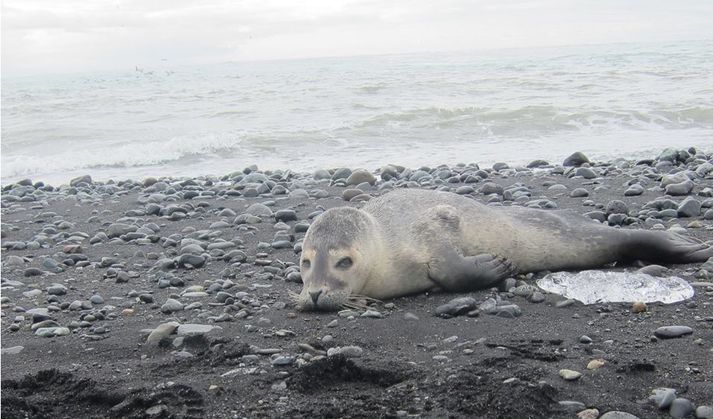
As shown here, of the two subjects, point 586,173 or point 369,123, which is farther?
point 369,123

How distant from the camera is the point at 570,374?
315 cm

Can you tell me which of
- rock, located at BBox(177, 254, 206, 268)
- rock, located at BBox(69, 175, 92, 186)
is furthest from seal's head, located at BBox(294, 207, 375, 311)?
rock, located at BBox(69, 175, 92, 186)

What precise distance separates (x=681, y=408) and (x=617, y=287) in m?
1.62

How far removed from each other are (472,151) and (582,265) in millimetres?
8888

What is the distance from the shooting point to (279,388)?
3250 mm

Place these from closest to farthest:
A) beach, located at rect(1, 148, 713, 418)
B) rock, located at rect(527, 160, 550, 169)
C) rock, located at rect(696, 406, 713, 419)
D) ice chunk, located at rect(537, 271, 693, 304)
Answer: rock, located at rect(696, 406, 713, 419) < beach, located at rect(1, 148, 713, 418) < ice chunk, located at rect(537, 271, 693, 304) < rock, located at rect(527, 160, 550, 169)

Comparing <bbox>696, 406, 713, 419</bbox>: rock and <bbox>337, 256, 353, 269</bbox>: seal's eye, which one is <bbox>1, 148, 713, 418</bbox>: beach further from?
<bbox>337, 256, 353, 269</bbox>: seal's eye

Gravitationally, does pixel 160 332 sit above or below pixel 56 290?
above

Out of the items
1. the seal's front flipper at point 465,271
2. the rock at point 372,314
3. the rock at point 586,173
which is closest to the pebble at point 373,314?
the rock at point 372,314

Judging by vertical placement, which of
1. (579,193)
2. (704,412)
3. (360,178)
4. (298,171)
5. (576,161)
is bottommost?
(298,171)

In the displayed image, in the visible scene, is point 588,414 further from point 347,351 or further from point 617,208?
point 617,208

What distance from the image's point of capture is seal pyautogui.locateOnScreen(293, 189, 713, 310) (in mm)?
4660

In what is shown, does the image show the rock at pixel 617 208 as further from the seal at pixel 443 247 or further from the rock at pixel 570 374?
the rock at pixel 570 374

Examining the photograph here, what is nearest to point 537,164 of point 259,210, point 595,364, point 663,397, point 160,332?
point 259,210
